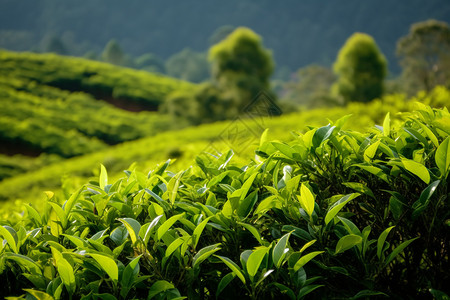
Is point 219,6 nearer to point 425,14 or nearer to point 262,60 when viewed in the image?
point 425,14

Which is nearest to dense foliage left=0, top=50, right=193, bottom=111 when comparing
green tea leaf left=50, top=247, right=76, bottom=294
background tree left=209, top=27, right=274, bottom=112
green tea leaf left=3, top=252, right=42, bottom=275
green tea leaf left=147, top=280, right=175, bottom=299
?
background tree left=209, top=27, right=274, bottom=112

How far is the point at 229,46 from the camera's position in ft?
72.0

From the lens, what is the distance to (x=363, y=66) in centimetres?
2203

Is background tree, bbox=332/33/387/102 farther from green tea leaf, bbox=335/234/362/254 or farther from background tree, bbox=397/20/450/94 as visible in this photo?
green tea leaf, bbox=335/234/362/254

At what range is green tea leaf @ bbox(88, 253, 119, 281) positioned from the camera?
0.89 m

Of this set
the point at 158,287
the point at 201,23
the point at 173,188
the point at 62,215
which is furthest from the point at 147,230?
the point at 201,23

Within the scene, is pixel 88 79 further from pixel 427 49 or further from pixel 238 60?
pixel 427 49

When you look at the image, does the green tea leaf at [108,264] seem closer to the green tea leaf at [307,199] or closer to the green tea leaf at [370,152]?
the green tea leaf at [307,199]

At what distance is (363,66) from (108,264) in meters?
23.3

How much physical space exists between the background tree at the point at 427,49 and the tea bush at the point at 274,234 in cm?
2900

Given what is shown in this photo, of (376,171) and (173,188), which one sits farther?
(173,188)

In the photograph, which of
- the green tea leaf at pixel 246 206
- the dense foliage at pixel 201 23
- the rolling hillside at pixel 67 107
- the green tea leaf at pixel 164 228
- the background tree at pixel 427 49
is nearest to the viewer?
the green tea leaf at pixel 164 228

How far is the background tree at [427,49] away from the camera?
1092 inches

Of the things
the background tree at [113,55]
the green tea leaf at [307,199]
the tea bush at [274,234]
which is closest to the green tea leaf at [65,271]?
the tea bush at [274,234]
